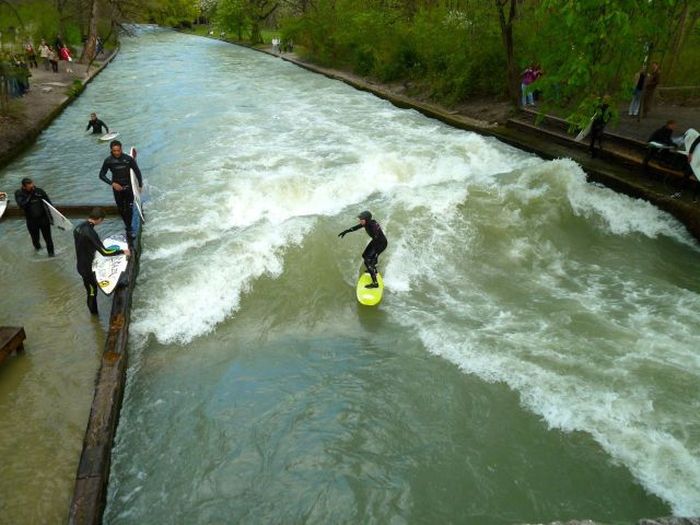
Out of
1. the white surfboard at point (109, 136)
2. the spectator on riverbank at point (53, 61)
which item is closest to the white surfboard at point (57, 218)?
the white surfboard at point (109, 136)

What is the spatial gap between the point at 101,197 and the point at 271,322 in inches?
294

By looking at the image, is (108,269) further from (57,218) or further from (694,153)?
(694,153)

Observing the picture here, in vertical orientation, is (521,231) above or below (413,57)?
below

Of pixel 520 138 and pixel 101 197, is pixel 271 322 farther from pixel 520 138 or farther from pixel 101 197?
pixel 520 138

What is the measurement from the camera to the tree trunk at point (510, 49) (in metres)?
16.5

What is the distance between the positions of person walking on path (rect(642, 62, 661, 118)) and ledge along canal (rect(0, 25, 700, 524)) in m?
Result: 4.64

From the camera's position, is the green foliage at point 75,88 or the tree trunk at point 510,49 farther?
the green foliage at point 75,88

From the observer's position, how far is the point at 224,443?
19.8ft

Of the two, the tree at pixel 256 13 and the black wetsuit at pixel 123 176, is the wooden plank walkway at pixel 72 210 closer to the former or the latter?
the black wetsuit at pixel 123 176

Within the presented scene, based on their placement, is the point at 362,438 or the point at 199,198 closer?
the point at 362,438

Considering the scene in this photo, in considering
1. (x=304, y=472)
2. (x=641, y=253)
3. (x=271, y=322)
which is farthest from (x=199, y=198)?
(x=641, y=253)

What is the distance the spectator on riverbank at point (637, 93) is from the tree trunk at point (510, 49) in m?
3.80

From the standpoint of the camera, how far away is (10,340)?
21.8 ft

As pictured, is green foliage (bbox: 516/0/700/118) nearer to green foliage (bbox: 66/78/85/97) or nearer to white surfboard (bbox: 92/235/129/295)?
white surfboard (bbox: 92/235/129/295)
